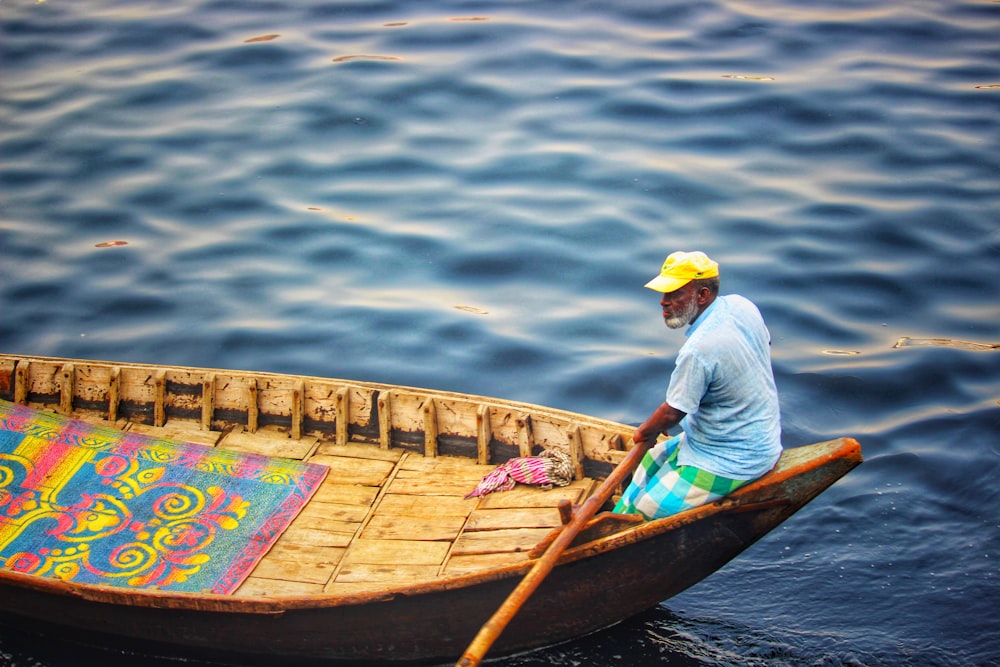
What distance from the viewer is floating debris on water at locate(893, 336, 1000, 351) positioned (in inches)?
393

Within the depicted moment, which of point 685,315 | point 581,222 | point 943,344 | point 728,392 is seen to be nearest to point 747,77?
point 581,222

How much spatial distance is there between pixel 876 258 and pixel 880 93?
4.48 metres

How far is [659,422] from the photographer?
582cm

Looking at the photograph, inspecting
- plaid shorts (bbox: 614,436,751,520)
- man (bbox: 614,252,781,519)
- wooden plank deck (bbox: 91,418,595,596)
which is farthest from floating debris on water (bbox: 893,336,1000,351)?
man (bbox: 614,252,781,519)

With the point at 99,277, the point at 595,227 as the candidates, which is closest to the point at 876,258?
the point at 595,227

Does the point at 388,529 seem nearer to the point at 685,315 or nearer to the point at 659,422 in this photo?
the point at 659,422

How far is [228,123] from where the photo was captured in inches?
594

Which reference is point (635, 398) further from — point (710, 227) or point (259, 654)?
point (259, 654)

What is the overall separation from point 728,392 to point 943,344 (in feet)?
18.0

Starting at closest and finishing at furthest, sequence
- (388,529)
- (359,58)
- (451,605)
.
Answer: (451,605) → (388,529) → (359,58)

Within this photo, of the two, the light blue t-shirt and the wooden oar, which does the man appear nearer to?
the light blue t-shirt

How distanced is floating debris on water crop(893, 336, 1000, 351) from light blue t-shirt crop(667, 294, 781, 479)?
4946 millimetres

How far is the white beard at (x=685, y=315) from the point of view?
5719 millimetres

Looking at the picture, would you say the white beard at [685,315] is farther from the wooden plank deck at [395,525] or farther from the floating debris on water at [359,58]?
the floating debris on water at [359,58]
